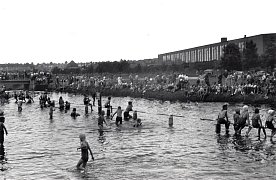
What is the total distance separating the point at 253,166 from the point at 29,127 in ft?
68.7

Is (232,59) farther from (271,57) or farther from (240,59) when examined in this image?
(271,57)

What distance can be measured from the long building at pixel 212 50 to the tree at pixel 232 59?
615 inches

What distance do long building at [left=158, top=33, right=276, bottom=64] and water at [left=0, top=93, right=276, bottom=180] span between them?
57980 mm

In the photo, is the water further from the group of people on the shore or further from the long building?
the long building

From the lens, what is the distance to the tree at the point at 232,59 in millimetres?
71688

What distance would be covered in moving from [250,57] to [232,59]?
358cm

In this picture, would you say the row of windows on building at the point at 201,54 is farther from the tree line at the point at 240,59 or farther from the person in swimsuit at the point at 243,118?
the person in swimsuit at the point at 243,118

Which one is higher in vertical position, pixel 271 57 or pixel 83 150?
pixel 271 57

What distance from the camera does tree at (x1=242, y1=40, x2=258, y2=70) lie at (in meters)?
72.5

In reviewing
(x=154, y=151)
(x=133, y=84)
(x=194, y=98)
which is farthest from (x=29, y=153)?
(x=133, y=84)

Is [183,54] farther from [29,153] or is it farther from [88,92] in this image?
[29,153]

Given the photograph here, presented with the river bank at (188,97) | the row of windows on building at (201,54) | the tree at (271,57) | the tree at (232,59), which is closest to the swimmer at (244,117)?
the river bank at (188,97)

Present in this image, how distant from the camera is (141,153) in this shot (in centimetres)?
2234

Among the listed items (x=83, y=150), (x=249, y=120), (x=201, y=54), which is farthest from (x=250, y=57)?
(x=83, y=150)
